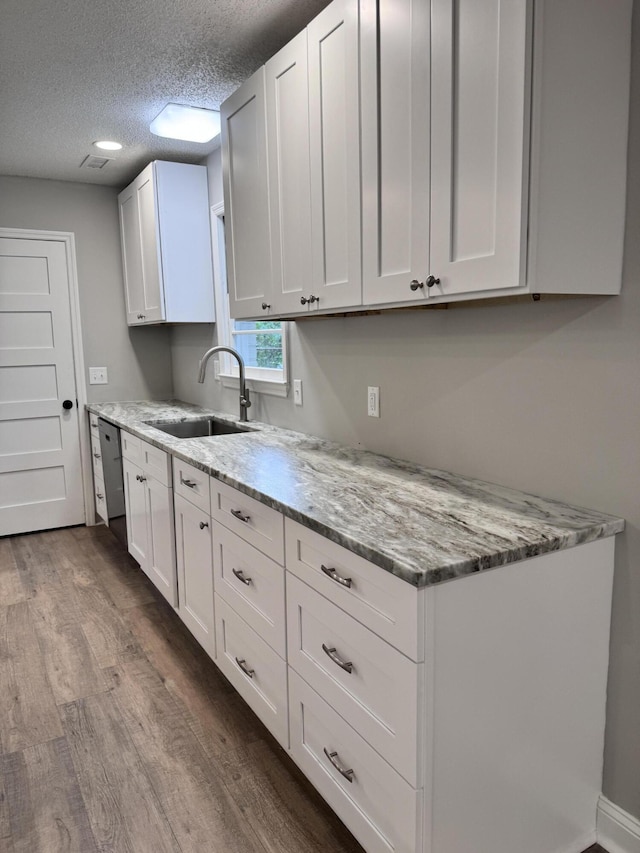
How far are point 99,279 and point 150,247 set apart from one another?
2.72ft

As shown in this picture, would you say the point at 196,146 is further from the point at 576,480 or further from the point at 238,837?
the point at 238,837

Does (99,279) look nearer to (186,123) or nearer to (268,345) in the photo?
(186,123)

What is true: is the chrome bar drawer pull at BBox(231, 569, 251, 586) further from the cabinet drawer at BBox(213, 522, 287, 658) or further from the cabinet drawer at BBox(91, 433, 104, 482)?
the cabinet drawer at BBox(91, 433, 104, 482)

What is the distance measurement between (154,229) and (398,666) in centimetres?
315

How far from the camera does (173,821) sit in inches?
68.2

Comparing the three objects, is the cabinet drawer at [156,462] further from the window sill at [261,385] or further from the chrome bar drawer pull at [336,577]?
the chrome bar drawer pull at [336,577]

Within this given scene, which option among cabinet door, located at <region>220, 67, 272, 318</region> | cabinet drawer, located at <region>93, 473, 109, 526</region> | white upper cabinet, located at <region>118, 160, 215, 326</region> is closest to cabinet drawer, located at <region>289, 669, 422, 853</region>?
cabinet door, located at <region>220, 67, 272, 318</region>

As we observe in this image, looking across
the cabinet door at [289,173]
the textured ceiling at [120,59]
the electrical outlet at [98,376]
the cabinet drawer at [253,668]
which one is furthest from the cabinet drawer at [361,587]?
Result: the electrical outlet at [98,376]

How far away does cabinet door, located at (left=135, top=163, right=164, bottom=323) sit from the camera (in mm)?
3619

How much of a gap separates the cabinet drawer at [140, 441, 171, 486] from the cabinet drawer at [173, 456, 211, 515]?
0.06 m

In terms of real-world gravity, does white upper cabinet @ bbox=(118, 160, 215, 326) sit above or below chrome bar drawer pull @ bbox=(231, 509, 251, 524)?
above

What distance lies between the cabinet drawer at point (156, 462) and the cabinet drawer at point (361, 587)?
1173 millimetres

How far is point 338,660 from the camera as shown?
1.47 metres

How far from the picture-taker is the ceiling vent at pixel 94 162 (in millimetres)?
3643
